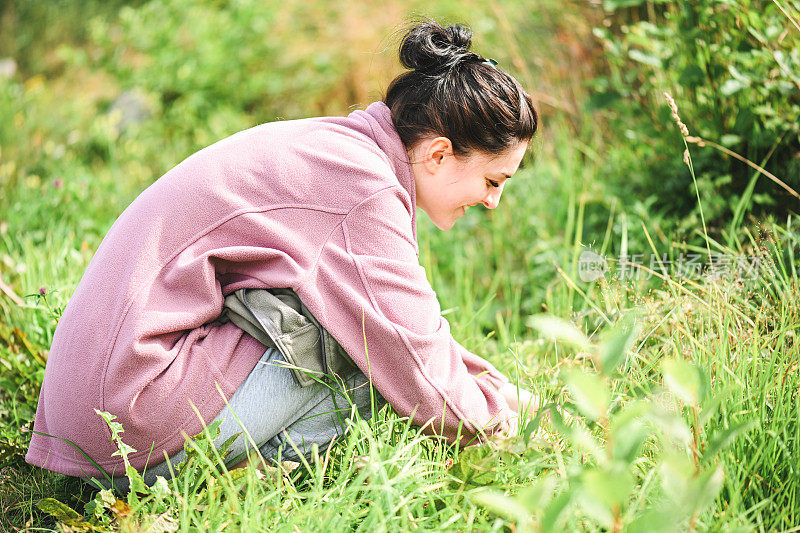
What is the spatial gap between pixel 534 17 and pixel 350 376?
10.8 ft

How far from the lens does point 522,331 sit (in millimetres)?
2633

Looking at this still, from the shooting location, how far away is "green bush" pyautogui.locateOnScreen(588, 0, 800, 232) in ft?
7.31

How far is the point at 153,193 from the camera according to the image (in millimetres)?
1540

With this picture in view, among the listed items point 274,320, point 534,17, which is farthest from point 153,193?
point 534,17

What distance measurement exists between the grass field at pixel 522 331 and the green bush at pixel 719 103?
3.1 inches

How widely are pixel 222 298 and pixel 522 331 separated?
4.65 feet

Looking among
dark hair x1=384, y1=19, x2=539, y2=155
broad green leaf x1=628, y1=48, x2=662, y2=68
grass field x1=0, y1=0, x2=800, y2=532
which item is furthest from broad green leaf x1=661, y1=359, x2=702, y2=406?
broad green leaf x1=628, y1=48, x2=662, y2=68

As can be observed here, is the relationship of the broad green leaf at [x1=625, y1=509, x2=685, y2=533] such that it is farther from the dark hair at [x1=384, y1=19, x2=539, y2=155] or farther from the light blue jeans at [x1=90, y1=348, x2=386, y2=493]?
the dark hair at [x1=384, y1=19, x2=539, y2=155]

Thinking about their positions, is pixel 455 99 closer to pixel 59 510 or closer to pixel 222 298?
pixel 222 298

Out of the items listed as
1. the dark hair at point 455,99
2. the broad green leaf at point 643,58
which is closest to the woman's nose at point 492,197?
the dark hair at point 455,99

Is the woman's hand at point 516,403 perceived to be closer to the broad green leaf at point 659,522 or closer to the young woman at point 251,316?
the young woman at point 251,316

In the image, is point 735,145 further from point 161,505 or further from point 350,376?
point 161,505

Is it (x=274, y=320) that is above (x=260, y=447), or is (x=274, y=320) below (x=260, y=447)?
above

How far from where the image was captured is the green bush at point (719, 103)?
7.31 feet
